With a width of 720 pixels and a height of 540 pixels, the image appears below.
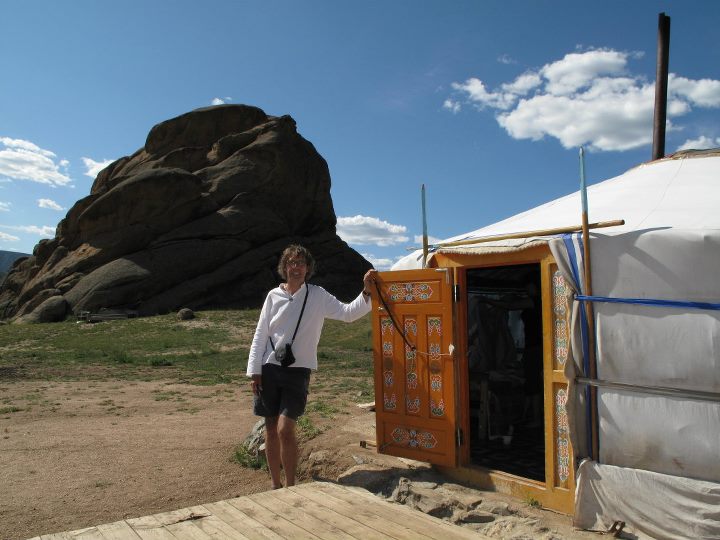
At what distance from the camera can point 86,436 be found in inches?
279

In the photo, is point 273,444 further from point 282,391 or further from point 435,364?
point 435,364

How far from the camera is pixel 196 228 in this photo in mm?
26219

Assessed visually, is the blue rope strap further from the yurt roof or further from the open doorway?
the open doorway

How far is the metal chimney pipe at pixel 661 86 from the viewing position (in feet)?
23.1

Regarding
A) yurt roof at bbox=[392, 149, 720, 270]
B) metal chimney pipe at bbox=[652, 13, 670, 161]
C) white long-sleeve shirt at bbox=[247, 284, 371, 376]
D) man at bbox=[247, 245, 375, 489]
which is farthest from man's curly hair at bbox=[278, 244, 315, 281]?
metal chimney pipe at bbox=[652, 13, 670, 161]

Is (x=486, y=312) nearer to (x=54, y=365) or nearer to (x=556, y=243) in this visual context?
(x=556, y=243)

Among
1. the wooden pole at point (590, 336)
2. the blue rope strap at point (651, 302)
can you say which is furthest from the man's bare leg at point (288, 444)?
the blue rope strap at point (651, 302)

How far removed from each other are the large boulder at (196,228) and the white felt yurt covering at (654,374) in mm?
21807

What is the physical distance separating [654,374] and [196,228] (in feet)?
79.6

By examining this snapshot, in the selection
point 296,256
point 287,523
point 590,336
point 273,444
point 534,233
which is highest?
point 534,233

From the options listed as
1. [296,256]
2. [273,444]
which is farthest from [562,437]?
[296,256]

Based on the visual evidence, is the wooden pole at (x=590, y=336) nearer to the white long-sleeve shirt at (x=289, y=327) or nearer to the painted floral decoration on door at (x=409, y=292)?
the painted floral decoration on door at (x=409, y=292)

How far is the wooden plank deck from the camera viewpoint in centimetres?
306

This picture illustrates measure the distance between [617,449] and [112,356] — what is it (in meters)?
13.3
